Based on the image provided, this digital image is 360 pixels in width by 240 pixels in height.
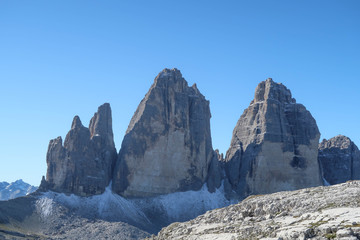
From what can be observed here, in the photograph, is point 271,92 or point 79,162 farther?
point 271,92

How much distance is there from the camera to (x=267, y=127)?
578 feet

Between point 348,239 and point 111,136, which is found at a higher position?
point 111,136

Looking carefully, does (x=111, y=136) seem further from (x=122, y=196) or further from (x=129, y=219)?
(x=129, y=219)

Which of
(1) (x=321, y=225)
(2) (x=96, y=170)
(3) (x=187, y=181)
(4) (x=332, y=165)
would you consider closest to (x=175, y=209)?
(3) (x=187, y=181)

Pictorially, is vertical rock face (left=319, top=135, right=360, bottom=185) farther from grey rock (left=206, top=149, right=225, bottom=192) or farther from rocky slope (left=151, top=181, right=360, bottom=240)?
rocky slope (left=151, top=181, right=360, bottom=240)

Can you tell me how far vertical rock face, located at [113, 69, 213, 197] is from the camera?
532 feet

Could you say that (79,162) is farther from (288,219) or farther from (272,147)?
(288,219)

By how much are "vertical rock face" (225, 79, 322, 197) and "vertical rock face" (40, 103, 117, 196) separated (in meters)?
43.2

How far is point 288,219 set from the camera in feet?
132

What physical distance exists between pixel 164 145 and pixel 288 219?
414ft

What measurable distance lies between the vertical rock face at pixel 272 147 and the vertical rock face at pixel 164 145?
1238 centimetres

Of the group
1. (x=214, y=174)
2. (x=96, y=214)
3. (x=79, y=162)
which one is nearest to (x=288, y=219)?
(x=96, y=214)

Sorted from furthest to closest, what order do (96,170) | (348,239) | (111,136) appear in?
1. (111,136)
2. (96,170)
3. (348,239)

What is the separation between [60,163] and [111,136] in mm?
20643
